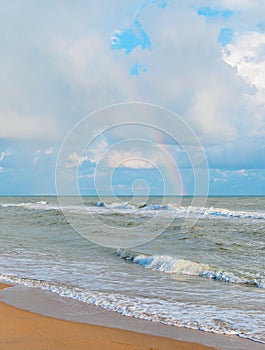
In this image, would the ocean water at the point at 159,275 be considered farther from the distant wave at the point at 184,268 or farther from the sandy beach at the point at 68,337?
the sandy beach at the point at 68,337

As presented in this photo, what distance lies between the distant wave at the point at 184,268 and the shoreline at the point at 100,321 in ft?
14.1

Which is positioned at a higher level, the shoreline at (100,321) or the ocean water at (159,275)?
the ocean water at (159,275)

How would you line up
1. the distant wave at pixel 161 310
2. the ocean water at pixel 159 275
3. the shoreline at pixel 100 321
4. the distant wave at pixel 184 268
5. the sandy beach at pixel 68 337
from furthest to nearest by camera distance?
the distant wave at pixel 184 268 < the ocean water at pixel 159 275 < the distant wave at pixel 161 310 < the shoreline at pixel 100 321 < the sandy beach at pixel 68 337

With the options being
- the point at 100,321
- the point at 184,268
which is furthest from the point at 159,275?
the point at 100,321

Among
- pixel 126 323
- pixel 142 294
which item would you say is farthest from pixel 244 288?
pixel 126 323

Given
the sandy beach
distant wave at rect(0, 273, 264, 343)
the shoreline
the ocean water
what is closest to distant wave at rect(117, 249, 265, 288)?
the ocean water

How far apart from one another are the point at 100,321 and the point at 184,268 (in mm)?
5595

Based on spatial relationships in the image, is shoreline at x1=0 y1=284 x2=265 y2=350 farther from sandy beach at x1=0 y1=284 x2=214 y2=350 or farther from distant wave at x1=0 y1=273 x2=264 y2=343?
distant wave at x1=0 y1=273 x2=264 y2=343

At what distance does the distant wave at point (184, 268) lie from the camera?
411 inches

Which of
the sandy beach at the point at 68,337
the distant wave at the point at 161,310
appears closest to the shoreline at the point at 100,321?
the sandy beach at the point at 68,337

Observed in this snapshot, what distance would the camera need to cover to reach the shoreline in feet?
18.7

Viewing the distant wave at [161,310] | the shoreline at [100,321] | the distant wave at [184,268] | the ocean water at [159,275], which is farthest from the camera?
the distant wave at [184,268]

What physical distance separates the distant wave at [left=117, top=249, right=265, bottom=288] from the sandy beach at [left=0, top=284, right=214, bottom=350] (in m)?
4.99

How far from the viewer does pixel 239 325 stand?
6.54 metres
